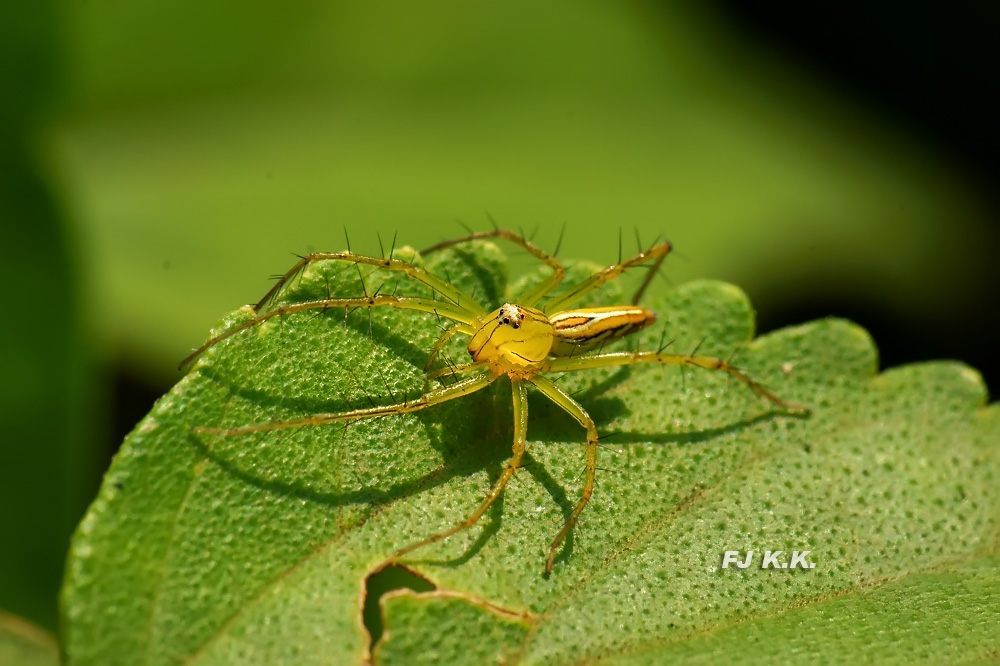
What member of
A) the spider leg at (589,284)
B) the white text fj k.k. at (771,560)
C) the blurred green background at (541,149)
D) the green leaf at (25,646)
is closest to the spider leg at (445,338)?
the spider leg at (589,284)

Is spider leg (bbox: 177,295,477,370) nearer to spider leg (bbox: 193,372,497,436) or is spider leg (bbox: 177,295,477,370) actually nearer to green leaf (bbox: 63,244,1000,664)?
green leaf (bbox: 63,244,1000,664)

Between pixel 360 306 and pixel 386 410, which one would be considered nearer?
pixel 386 410

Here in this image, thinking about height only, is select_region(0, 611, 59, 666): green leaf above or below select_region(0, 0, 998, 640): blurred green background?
below

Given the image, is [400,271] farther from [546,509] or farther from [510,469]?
[546,509]

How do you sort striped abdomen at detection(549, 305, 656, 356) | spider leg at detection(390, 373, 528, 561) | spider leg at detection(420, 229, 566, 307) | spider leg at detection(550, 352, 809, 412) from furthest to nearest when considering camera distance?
spider leg at detection(420, 229, 566, 307) < striped abdomen at detection(549, 305, 656, 356) < spider leg at detection(550, 352, 809, 412) < spider leg at detection(390, 373, 528, 561)

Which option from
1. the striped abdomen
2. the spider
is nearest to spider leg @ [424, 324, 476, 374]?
the spider

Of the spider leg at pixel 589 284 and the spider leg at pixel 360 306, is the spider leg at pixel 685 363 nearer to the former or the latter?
the spider leg at pixel 589 284

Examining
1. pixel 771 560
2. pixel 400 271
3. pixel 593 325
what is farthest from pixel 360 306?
pixel 771 560
